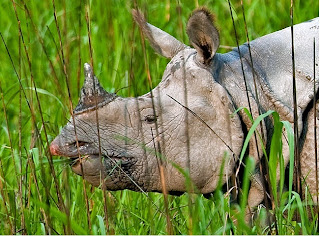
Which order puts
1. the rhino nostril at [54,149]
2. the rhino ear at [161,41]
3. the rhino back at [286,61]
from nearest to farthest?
the rhino nostril at [54,149] < the rhino back at [286,61] < the rhino ear at [161,41]

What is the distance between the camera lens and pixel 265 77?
14.4 ft

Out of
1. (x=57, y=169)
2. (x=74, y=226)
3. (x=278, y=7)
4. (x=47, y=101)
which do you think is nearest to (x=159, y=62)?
(x=47, y=101)

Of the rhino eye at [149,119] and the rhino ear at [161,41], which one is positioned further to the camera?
the rhino ear at [161,41]

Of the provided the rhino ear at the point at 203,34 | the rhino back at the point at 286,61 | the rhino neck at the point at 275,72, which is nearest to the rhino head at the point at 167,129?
the rhino ear at the point at 203,34

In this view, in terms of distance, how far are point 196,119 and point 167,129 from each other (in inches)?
5.8

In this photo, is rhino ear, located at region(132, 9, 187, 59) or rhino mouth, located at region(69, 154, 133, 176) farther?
rhino ear, located at region(132, 9, 187, 59)

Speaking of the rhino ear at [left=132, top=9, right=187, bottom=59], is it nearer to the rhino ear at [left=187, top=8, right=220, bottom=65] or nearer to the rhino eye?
the rhino ear at [left=187, top=8, right=220, bottom=65]

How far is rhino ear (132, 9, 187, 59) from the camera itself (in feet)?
15.5

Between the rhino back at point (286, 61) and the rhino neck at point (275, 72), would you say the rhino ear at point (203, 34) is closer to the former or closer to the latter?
the rhino neck at point (275, 72)

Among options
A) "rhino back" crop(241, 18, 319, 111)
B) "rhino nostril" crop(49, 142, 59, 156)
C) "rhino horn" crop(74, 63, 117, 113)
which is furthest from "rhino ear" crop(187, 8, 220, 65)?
"rhino nostril" crop(49, 142, 59, 156)

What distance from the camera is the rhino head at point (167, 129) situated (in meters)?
4.23

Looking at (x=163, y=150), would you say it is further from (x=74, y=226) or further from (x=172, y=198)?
(x=74, y=226)

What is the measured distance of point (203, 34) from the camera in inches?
172

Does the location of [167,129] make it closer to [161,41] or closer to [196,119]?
[196,119]
